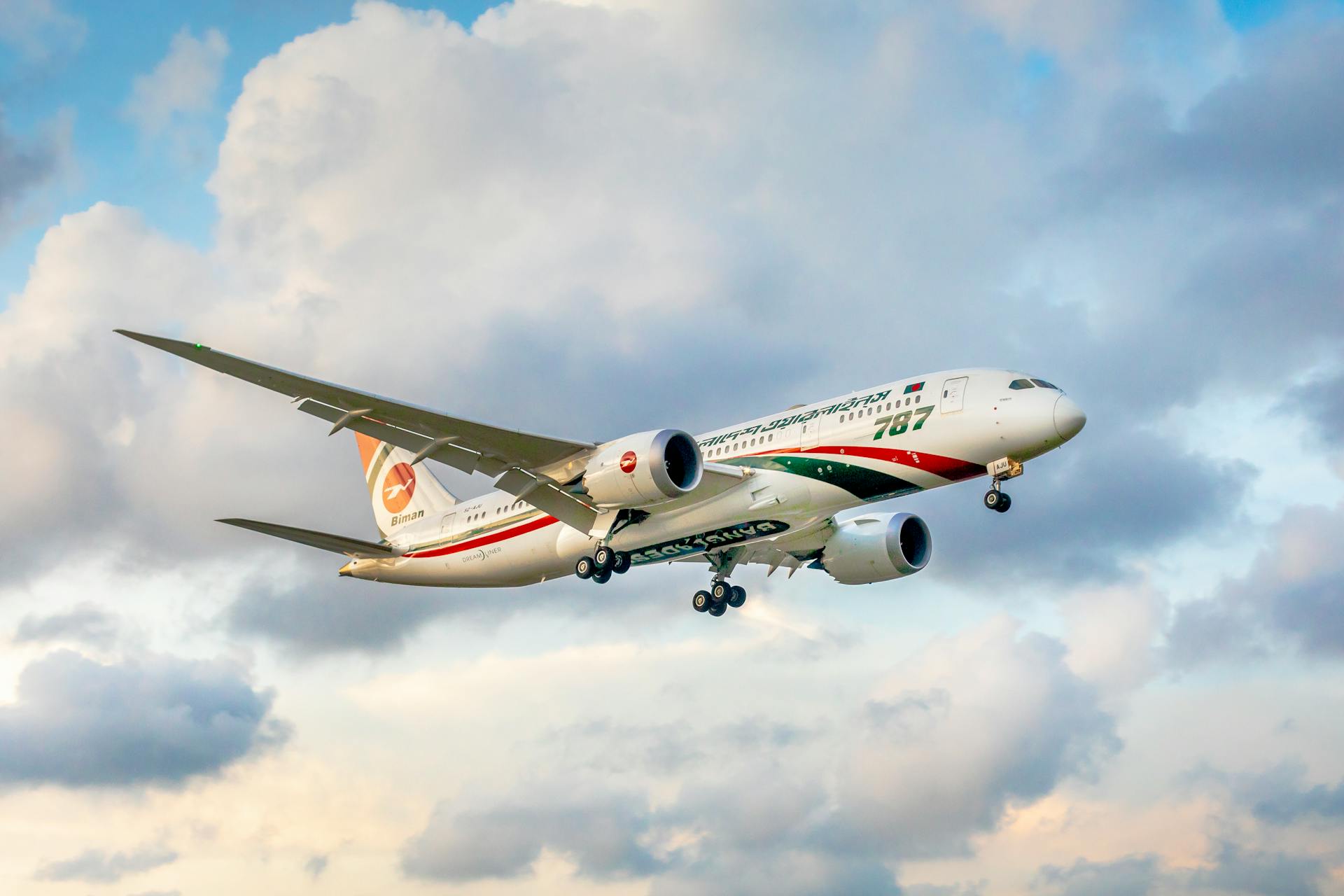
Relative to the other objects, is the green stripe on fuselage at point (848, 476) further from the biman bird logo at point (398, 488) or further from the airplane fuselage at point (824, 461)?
the biman bird logo at point (398, 488)

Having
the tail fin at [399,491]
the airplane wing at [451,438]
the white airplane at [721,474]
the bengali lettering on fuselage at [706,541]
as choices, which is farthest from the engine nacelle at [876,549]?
the tail fin at [399,491]

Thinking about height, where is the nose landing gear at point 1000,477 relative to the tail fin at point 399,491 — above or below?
below

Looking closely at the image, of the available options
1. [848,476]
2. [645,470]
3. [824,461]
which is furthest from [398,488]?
[848,476]

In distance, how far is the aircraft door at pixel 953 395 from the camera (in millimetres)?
34250

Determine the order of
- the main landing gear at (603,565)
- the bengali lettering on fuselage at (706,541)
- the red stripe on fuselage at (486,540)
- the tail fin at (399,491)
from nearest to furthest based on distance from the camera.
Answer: the bengali lettering on fuselage at (706,541), the main landing gear at (603,565), the red stripe on fuselage at (486,540), the tail fin at (399,491)

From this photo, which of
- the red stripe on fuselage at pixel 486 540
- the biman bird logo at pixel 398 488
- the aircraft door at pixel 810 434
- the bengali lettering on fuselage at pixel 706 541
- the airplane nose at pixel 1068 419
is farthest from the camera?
the biman bird logo at pixel 398 488

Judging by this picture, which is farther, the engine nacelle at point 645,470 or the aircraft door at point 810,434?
the aircraft door at point 810,434

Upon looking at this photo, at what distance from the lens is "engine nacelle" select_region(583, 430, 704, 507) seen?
35.7m

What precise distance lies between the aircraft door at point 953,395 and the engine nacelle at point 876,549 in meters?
9.33

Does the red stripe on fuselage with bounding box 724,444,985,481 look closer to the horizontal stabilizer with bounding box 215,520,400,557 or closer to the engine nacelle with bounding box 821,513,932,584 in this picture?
the engine nacelle with bounding box 821,513,932,584

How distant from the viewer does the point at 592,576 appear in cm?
3956

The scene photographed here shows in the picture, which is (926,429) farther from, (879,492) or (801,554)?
(801,554)

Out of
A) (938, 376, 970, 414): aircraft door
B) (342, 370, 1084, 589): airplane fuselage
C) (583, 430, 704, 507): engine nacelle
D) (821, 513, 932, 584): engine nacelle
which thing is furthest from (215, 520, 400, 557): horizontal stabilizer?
(938, 376, 970, 414): aircraft door

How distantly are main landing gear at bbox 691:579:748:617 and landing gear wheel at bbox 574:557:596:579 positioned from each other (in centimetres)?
568
